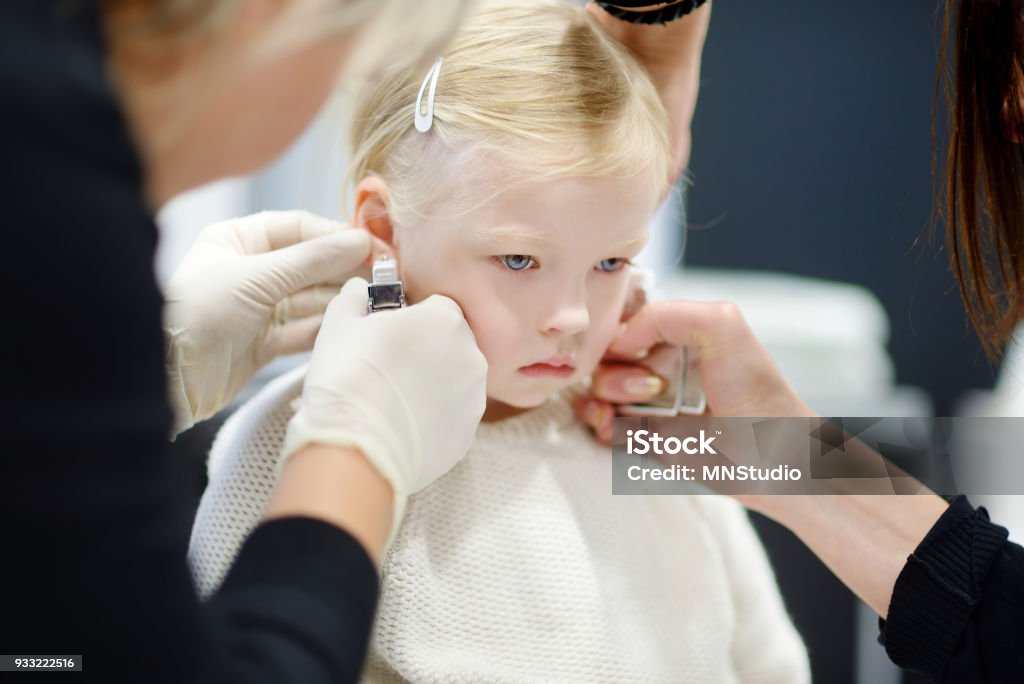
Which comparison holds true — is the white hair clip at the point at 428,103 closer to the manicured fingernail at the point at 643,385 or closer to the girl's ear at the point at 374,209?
the girl's ear at the point at 374,209

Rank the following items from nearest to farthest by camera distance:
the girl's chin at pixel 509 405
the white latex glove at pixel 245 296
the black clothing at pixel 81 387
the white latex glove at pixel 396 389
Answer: the black clothing at pixel 81 387, the white latex glove at pixel 396 389, the white latex glove at pixel 245 296, the girl's chin at pixel 509 405

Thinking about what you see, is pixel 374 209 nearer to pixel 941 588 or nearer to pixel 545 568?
pixel 545 568

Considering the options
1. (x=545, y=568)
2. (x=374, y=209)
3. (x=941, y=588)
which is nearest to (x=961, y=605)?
(x=941, y=588)

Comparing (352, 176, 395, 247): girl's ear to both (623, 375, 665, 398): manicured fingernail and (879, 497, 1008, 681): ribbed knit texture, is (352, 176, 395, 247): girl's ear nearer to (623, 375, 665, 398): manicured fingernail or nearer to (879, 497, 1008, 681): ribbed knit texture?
(623, 375, 665, 398): manicured fingernail

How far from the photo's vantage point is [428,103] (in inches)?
35.7

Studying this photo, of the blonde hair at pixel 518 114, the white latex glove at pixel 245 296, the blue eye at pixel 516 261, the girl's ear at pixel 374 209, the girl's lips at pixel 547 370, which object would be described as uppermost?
the blonde hair at pixel 518 114

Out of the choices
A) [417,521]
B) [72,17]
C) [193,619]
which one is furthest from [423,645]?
[72,17]

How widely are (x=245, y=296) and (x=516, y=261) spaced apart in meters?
0.24

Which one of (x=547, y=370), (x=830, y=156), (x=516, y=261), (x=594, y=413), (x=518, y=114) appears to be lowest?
(x=830, y=156)

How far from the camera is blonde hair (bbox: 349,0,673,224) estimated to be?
2.90 feet

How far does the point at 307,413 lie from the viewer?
0.68 metres

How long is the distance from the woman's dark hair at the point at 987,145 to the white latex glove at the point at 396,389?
0.46 metres

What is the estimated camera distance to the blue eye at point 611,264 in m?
0.95

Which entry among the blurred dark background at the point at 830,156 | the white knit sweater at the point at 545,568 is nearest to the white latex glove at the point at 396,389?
the white knit sweater at the point at 545,568
